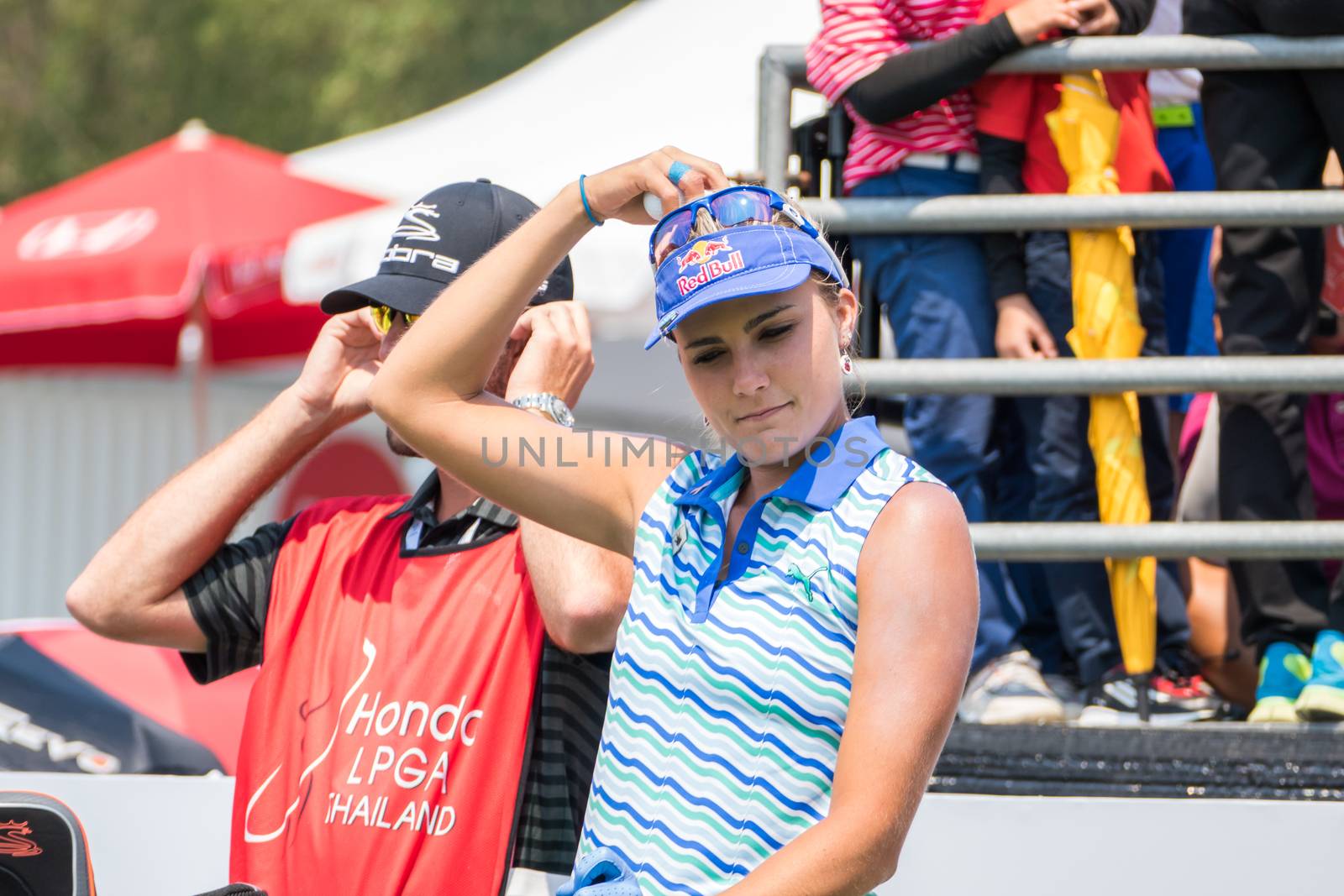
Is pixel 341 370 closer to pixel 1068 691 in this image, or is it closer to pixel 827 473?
pixel 827 473

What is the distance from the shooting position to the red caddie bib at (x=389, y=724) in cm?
210

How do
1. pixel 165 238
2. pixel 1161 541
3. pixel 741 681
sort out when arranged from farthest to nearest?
pixel 165 238 → pixel 1161 541 → pixel 741 681

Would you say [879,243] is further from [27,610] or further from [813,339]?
[27,610]

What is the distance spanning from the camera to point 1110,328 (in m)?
2.97

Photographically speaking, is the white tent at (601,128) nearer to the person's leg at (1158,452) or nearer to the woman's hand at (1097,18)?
the person's leg at (1158,452)

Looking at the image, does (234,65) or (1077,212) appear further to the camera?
(234,65)

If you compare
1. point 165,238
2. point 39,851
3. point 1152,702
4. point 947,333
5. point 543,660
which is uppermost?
point 947,333

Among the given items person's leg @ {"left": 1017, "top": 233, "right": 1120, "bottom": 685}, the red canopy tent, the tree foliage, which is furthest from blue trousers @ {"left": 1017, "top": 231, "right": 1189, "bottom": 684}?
the tree foliage

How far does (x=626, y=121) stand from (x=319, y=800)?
200 inches

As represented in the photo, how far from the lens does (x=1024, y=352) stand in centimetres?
300

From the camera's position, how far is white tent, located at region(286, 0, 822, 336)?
6.05 meters

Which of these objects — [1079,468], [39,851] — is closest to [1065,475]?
[1079,468]

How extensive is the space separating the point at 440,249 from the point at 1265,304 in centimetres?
161

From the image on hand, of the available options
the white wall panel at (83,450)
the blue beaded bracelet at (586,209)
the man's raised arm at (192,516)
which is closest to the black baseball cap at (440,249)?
the man's raised arm at (192,516)
